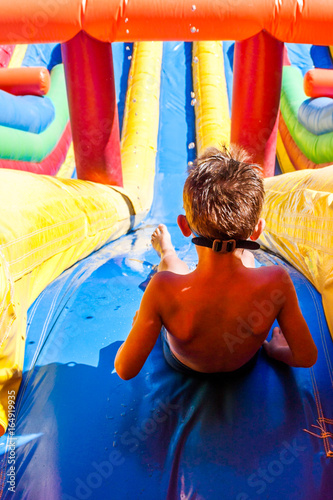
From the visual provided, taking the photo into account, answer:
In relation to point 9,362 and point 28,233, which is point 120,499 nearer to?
point 9,362

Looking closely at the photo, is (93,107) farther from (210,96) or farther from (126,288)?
(210,96)

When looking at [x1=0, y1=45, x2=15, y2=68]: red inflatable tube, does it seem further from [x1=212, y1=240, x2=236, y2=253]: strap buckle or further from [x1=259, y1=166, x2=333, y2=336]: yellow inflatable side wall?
[x1=212, y1=240, x2=236, y2=253]: strap buckle

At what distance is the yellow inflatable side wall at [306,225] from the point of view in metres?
1.06

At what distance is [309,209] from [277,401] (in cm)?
59

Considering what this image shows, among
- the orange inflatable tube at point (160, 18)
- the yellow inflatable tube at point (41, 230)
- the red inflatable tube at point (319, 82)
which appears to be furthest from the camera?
the red inflatable tube at point (319, 82)

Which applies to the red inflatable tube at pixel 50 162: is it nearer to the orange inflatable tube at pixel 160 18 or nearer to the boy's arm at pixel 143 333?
the orange inflatable tube at pixel 160 18

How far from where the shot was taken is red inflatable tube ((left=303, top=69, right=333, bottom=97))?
2443mm

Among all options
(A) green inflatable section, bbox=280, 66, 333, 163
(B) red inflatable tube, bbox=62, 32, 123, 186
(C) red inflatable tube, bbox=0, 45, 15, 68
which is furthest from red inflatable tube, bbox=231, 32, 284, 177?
(C) red inflatable tube, bbox=0, 45, 15, 68

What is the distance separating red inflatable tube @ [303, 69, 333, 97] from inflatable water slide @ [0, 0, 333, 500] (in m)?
0.09

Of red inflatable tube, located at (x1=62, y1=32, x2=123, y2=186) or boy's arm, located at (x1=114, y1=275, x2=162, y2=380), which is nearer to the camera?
boy's arm, located at (x1=114, y1=275, x2=162, y2=380)

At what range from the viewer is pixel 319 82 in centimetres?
244

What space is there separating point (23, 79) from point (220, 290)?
8.03 feet

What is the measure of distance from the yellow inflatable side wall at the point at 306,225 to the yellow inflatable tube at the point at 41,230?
0.71 metres

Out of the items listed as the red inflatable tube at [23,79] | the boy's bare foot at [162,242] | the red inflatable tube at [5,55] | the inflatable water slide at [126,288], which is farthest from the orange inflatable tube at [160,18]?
the red inflatable tube at [5,55]
